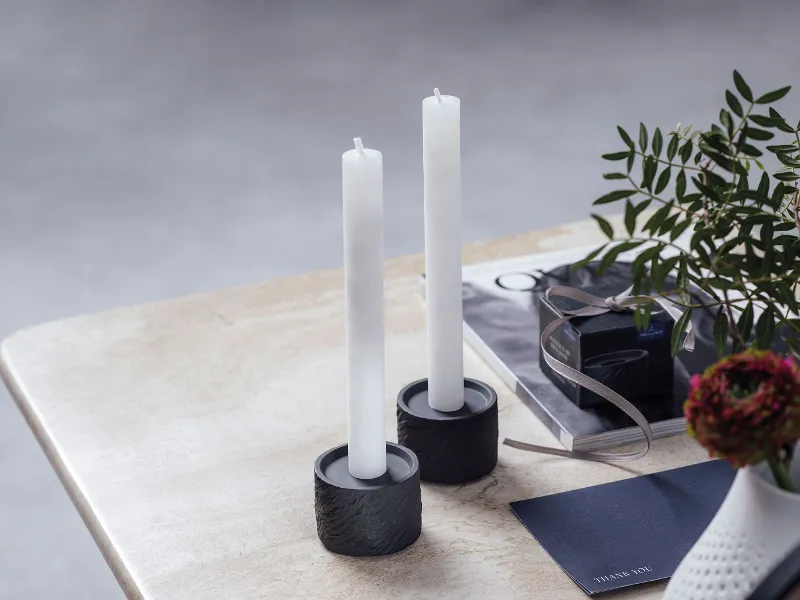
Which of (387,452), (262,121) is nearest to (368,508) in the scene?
(387,452)

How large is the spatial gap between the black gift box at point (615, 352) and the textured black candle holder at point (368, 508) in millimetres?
211

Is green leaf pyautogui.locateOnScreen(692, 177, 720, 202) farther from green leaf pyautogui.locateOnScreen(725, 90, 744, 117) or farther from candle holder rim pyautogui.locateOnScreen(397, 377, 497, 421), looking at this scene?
candle holder rim pyautogui.locateOnScreen(397, 377, 497, 421)

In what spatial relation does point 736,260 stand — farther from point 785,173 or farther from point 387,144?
point 387,144

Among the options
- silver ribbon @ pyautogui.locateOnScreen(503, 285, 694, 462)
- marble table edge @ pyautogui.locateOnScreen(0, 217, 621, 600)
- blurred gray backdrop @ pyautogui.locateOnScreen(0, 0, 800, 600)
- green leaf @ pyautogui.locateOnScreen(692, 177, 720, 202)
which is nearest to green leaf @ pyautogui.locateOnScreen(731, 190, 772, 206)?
green leaf @ pyautogui.locateOnScreen(692, 177, 720, 202)

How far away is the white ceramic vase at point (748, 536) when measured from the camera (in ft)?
1.90

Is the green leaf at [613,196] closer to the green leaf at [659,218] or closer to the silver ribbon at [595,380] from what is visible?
the green leaf at [659,218]

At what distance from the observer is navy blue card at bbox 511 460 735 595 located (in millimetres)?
752

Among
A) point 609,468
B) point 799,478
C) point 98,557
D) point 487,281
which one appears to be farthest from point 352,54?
point 799,478

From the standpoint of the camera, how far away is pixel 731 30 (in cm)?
435

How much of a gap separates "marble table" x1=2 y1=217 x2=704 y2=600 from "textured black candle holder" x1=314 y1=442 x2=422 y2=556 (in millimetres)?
12

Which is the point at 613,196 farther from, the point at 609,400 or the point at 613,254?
the point at 609,400

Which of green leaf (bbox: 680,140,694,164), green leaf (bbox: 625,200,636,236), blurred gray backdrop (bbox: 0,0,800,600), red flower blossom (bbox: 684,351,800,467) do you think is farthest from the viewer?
blurred gray backdrop (bbox: 0,0,800,600)

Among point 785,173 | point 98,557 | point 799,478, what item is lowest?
point 98,557

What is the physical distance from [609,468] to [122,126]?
123 inches
